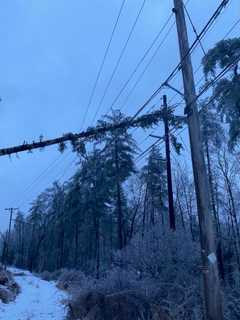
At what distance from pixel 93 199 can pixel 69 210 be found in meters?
9.11

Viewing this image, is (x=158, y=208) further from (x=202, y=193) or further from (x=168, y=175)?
(x=202, y=193)

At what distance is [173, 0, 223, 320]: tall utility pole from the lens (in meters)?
7.46

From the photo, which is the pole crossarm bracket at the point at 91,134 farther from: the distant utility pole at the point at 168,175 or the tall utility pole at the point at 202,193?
the tall utility pole at the point at 202,193

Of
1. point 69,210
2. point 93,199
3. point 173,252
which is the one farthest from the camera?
point 69,210

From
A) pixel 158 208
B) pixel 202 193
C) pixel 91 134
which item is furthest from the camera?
pixel 158 208

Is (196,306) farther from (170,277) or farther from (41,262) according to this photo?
(41,262)

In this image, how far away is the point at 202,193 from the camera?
805 cm

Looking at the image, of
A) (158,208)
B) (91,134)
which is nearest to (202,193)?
(91,134)

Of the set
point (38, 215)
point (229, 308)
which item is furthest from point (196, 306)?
point (38, 215)

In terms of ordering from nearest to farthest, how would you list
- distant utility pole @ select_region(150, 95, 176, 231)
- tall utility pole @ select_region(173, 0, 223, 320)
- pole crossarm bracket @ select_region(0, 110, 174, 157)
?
tall utility pole @ select_region(173, 0, 223, 320) → pole crossarm bracket @ select_region(0, 110, 174, 157) → distant utility pole @ select_region(150, 95, 176, 231)

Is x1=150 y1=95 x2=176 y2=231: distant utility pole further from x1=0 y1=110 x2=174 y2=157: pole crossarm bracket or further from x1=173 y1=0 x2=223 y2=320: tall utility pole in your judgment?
x1=173 y1=0 x2=223 y2=320: tall utility pole

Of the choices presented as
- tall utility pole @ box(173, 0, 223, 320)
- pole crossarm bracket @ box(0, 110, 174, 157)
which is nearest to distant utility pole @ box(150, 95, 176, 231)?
pole crossarm bracket @ box(0, 110, 174, 157)

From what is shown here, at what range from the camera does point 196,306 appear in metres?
10.3

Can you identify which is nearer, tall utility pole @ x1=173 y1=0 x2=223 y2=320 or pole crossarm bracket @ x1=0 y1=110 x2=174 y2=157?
tall utility pole @ x1=173 y1=0 x2=223 y2=320
